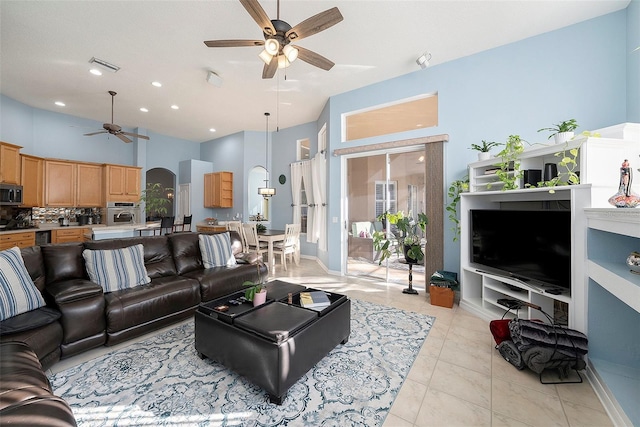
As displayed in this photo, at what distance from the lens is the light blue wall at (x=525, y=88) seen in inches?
110

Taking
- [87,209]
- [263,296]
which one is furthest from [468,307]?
[87,209]

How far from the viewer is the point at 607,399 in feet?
5.30

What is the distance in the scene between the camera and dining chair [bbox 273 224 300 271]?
5305 mm

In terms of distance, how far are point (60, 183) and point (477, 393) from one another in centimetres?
809

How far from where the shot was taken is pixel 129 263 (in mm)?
2709

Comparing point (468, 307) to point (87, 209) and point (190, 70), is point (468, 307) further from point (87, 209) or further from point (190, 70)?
point (87, 209)

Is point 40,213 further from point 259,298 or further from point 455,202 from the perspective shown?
point 455,202

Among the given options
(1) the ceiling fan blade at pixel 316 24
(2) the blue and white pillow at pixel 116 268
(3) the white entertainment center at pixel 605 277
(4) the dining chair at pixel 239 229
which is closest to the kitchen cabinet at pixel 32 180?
(4) the dining chair at pixel 239 229

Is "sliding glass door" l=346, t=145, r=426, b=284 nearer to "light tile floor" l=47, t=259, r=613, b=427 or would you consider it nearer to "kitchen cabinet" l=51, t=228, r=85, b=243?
"light tile floor" l=47, t=259, r=613, b=427

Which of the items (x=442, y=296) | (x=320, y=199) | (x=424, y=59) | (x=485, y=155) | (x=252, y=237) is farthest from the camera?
(x=320, y=199)

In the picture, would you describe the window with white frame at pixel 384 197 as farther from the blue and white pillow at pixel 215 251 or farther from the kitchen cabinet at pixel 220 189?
the kitchen cabinet at pixel 220 189

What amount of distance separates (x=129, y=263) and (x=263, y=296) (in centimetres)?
165

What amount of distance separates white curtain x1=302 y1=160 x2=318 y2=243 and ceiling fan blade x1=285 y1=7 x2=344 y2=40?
13.3 ft

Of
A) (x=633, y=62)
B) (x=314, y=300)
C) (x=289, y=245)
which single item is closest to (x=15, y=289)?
(x=314, y=300)
